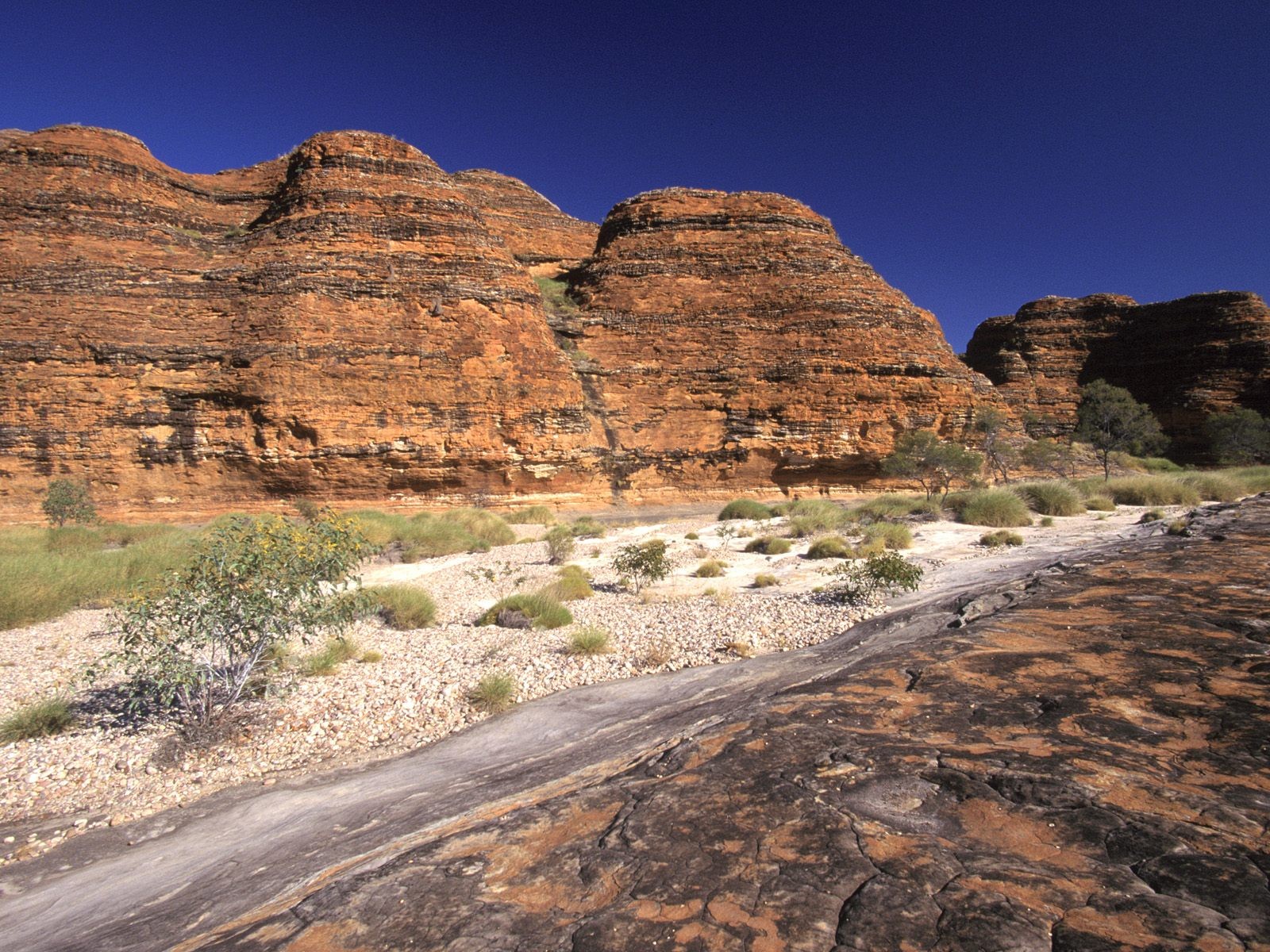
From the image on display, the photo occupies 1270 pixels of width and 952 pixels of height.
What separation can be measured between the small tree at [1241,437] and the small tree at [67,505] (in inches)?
2246

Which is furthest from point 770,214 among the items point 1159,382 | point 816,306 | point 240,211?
point 1159,382

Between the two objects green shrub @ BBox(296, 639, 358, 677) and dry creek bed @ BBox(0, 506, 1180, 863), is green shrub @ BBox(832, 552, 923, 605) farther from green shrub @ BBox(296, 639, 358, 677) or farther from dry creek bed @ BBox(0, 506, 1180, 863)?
green shrub @ BBox(296, 639, 358, 677)

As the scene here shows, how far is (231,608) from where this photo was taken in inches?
209

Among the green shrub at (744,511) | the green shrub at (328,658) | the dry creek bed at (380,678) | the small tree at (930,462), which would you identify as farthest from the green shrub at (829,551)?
the small tree at (930,462)

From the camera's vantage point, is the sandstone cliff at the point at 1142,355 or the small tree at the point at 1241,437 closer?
the small tree at the point at 1241,437

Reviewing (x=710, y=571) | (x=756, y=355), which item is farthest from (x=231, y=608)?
(x=756, y=355)

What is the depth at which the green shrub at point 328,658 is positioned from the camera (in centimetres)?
624

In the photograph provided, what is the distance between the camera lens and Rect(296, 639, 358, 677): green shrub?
20.5 feet

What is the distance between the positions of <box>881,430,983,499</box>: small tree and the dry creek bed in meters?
11.6

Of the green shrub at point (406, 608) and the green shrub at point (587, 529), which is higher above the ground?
the green shrub at point (406, 608)

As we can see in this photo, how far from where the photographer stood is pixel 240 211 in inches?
1057

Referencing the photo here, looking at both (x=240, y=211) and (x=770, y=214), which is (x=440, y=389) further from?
(x=770, y=214)

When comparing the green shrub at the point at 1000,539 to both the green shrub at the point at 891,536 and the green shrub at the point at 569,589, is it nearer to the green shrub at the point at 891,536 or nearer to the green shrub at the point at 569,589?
the green shrub at the point at 891,536

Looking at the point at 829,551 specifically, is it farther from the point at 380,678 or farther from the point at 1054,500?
the point at 1054,500
